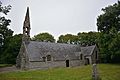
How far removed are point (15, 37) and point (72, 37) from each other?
30.4 meters

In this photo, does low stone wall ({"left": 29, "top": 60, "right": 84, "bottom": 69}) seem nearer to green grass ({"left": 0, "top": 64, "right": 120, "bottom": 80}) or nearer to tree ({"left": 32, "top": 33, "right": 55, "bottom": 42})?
Result: green grass ({"left": 0, "top": 64, "right": 120, "bottom": 80})

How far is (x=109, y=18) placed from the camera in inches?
2260

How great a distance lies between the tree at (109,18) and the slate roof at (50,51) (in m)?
10.4

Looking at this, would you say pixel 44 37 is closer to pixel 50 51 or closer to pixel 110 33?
pixel 50 51

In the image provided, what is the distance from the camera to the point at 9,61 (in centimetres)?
7006

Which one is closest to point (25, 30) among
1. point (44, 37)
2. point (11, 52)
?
point (11, 52)

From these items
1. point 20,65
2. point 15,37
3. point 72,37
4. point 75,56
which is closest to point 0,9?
point 20,65

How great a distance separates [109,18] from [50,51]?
63.0 feet

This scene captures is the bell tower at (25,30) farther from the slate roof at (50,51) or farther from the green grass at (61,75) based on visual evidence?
the green grass at (61,75)

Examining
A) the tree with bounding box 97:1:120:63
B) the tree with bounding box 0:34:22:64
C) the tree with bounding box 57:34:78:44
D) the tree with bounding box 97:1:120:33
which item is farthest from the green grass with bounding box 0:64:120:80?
the tree with bounding box 57:34:78:44

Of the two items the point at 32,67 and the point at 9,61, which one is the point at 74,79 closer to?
the point at 32,67

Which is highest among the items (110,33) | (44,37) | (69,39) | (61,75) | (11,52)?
(44,37)

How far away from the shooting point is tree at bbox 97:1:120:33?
5603cm

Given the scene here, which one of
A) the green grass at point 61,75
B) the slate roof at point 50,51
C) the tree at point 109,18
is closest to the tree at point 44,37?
the slate roof at point 50,51
